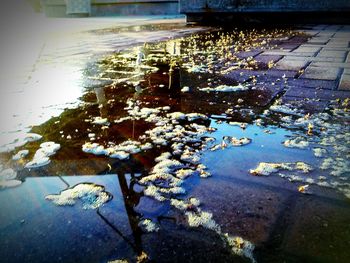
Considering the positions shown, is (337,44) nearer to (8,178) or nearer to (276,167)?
(276,167)

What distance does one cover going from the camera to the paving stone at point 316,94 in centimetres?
244

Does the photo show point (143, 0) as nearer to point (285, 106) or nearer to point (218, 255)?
point (285, 106)

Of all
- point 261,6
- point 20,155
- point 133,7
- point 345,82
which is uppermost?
point 261,6

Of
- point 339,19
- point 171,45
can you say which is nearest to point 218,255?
point 171,45

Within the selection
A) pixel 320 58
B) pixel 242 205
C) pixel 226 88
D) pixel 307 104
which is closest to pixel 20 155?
pixel 242 205

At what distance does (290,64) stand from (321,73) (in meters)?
0.56

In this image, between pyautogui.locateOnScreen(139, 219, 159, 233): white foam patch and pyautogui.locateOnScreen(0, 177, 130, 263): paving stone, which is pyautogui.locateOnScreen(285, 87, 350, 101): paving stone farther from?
pyautogui.locateOnScreen(0, 177, 130, 263): paving stone

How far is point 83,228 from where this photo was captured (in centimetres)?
110

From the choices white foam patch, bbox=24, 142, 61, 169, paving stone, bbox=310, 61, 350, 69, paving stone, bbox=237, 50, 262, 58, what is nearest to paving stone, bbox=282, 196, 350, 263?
white foam patch, bbox=24, 142, 61, 169

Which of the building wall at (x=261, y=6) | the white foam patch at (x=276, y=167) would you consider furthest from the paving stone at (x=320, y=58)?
the building wall at (x=261, y=6)

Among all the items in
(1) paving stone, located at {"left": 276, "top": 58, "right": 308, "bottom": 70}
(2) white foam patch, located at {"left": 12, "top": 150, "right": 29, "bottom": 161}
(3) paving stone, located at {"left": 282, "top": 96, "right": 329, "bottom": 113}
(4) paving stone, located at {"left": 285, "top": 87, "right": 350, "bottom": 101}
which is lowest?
(2) white foam patch, located at {"left": 12, "top": 150, "right": 29, "bottom": 161}

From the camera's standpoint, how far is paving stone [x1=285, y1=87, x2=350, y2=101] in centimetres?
244

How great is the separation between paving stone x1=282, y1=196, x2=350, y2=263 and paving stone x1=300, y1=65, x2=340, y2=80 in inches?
85.9

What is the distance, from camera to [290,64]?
12.0 feet
